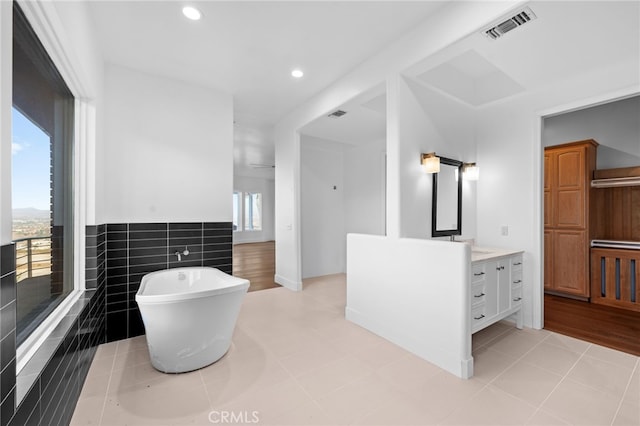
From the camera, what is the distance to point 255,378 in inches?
79.5

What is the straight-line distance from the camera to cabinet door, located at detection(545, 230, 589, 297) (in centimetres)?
372

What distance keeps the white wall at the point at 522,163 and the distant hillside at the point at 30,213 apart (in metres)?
3.97

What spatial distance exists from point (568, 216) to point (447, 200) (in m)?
2.19

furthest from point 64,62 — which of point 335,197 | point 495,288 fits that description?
point 335,197

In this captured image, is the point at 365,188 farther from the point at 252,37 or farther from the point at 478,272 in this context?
the point at 252,37

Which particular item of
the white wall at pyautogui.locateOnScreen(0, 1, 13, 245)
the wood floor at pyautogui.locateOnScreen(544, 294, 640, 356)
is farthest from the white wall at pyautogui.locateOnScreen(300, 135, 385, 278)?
the white wall at pyautogui.locateOnScreen(0, 1, 13, 245)

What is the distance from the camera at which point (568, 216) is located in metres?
3.86

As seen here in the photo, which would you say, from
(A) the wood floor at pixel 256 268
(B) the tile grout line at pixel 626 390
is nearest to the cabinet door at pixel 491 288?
(B) the tile grout line at pixel 626 390

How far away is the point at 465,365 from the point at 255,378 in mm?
1549

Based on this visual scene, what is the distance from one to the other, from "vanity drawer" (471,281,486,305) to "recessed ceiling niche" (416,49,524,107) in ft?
6.60

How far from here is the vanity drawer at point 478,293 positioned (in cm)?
234

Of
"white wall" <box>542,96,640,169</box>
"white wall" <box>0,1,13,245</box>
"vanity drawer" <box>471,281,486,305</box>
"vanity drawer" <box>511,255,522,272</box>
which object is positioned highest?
"white wall" <box>542,96,640,169</box>

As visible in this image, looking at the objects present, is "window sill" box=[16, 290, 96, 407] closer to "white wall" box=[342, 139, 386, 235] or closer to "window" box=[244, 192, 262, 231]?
"white wall" box=[342, 139, 386, 235]

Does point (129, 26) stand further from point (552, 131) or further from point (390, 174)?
point (552, 131)
